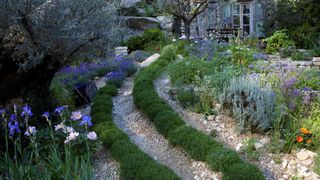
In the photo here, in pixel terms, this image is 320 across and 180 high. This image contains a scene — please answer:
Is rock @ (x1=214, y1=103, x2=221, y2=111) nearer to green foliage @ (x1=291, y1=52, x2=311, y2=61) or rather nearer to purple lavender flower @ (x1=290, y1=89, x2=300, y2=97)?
purple lavender flower @ (x1=290, y1=89, x2=300, y2=97)

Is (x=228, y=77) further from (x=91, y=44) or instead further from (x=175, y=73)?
(x=91, y=44)

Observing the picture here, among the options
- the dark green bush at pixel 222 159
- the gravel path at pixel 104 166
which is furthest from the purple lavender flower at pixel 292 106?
the gravel path at pixel 104 166

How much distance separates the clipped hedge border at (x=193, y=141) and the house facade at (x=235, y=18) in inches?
334

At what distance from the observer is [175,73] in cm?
Answer: 671

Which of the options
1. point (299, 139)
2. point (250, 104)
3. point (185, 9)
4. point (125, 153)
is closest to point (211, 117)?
point (250, 104)

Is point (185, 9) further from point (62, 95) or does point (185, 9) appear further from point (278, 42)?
point (62, 95)

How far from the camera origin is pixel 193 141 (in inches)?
152

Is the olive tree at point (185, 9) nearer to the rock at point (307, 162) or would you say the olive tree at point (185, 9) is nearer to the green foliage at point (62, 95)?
the green foliage at point (62, 95)

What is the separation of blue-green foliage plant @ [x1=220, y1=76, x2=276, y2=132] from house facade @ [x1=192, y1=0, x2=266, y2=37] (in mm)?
8778

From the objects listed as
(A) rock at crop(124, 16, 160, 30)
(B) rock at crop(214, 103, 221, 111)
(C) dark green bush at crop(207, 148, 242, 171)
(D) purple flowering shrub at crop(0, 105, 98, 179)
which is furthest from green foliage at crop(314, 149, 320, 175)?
(A) rock at crop(124, 16, 160, 30)

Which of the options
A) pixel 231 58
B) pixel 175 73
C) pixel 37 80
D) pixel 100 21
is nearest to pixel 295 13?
pixel 231 58

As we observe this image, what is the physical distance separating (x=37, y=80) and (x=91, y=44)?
0.85 meters

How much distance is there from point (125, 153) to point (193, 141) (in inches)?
29.5

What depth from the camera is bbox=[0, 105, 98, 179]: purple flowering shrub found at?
2.72m
